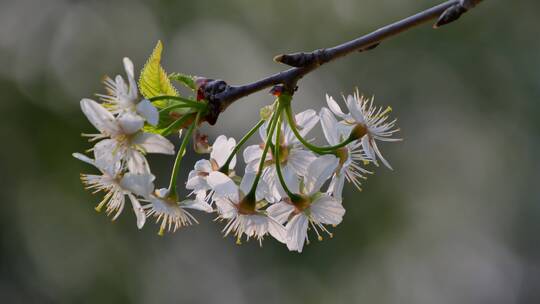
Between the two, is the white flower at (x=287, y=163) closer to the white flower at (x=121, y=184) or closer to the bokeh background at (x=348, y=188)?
the white flower at (x=121, y=184)

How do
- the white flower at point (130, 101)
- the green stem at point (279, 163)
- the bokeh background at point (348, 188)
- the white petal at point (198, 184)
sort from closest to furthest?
the white flower at point (130, 101) < the green stem at point (279, 163) < the white petal at point (198, 184) < the bokeh background at point (348, 188)

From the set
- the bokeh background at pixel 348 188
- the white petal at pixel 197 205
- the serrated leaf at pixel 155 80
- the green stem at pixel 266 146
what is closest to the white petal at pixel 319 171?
the green stem at pixel 266 146

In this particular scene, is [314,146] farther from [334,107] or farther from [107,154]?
[107,154]

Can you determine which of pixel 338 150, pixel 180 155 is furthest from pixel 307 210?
pixel 180 155

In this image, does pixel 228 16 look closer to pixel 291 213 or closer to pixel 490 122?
pixel 490 122

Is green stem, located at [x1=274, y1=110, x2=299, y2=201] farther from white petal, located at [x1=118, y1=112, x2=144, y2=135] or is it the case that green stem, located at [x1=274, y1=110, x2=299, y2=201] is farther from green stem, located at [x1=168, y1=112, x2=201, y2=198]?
white petal, located at [x1=118, y1=112, x2=144, y2=135]

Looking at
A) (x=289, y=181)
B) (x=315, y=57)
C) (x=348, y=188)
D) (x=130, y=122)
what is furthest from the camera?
(x=348, y=188)

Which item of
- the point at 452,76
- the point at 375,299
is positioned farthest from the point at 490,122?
the point at 375,299
